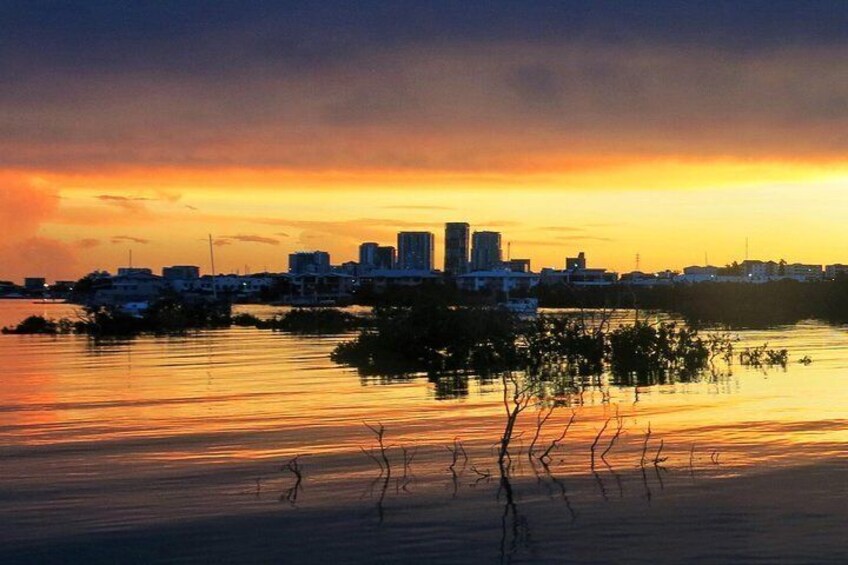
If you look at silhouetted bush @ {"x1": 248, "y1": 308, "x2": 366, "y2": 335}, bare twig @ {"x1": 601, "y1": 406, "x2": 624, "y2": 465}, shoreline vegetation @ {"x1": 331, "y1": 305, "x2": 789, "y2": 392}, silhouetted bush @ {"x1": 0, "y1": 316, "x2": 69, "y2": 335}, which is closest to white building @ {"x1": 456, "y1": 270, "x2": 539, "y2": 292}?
silhouetted bush @ {"x1": 248, "y1": 308, "x2": 366, "y2": 335}

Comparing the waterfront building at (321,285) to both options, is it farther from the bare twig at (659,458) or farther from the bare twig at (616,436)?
the bare twig at (659,458)

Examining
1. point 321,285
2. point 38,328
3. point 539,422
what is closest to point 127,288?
point 321,285

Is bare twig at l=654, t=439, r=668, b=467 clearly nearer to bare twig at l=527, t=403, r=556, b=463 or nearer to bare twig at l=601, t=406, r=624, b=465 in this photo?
bare twig at l=601, t=406, r=624, b=465

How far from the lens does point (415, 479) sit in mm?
19672

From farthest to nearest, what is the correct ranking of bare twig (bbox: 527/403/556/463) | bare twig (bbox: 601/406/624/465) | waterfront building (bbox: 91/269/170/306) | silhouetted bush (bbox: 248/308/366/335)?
waterfront building (bbox: 91/269/170/306)
silhouetted bush (bbox: 248/308/366/335)
bare twig (bbox: 527/403/556/463)
bare twig (bbox: 601/406/624/465)

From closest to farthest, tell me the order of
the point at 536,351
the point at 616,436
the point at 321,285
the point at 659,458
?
the point at 659,458 < the point at 616,436 < the point at 536,351 < the point at 321,285

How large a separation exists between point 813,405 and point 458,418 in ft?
30.7

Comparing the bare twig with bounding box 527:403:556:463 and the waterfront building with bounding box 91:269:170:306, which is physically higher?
the waterfront building with bounding box 91:269:170:306

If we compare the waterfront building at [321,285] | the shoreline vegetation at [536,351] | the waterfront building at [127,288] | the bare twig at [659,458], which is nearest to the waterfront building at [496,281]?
the waterfront building at [321,285]

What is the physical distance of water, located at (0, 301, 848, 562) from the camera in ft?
50.2

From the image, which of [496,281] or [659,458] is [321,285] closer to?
[496,281]

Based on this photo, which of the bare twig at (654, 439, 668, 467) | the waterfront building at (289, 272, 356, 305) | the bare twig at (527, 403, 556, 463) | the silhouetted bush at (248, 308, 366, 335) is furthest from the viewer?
the waterfront building at (289, 272, 356, 305)

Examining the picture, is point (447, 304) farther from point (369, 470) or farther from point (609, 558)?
point (609, 558)

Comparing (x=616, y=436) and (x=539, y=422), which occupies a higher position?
(x=616, y=436)
